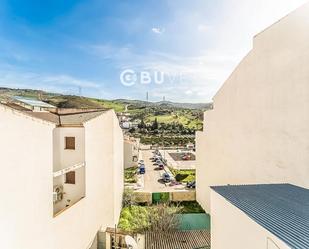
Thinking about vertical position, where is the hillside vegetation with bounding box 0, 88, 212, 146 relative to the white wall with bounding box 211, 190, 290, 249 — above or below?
above

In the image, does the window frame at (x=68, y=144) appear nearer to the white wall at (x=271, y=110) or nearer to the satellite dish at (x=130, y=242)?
the satellite dish at (x=130, y=242)

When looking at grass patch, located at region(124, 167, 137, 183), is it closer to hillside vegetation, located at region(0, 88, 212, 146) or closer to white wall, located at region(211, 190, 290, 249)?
white wall, located at region(211, 190, 290, 249)

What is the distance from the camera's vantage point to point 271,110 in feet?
37.1

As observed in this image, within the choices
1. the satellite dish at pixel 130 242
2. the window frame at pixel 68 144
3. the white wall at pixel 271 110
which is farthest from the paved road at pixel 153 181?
the window frame at pixel 68 144

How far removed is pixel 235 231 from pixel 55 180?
8.89 metres

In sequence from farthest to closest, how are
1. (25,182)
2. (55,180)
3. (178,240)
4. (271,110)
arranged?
(178,240)
(55,180)
(271,110)
(25,182)

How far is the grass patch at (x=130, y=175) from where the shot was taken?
1200 inches

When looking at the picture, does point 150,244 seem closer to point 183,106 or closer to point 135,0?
point 135,0

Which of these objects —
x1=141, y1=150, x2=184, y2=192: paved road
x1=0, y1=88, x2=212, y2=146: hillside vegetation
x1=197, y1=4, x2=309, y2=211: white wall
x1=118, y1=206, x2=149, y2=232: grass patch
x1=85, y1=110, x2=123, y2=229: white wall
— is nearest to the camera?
x1=197, y1=4, x2=309, y2=211: white wall

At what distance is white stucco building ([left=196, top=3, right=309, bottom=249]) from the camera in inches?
274

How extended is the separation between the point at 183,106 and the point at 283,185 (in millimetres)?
117205

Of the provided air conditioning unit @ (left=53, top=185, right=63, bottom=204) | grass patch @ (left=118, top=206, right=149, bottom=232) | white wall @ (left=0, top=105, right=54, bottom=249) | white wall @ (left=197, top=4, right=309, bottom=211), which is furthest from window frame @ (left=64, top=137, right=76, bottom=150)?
white wall @ (left=197, top=4, right=309, bottom=211)

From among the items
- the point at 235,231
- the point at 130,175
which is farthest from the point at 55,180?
the point at 130,175

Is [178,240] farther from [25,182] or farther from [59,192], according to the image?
[25,182]
